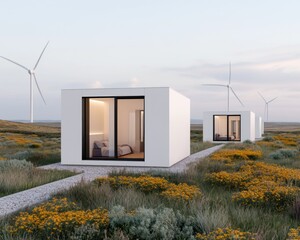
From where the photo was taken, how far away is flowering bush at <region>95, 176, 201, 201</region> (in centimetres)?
681

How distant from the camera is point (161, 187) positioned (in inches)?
314

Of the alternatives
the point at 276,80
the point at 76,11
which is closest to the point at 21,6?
the point at 76,11

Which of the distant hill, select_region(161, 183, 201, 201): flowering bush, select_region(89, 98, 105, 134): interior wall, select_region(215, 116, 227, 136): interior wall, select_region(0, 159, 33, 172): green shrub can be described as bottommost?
the distant hill

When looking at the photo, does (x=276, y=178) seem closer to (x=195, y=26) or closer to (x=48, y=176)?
(x=48, y=176)

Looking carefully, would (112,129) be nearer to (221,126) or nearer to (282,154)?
(282,154)

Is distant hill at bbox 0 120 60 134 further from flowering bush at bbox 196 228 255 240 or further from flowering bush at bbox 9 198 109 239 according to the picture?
flowering bush at bbox 196 228 255 240

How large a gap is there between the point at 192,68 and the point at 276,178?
14.9 meters

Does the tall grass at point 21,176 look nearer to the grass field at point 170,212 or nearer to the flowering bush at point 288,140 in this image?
the grass field at point 170,212

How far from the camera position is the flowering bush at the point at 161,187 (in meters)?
6.81

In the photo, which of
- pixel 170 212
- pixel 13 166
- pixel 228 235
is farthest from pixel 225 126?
pixel 228 235

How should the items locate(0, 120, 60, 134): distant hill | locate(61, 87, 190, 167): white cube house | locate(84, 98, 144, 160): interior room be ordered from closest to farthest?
locate(61, 87, 190, 167): white cube house → locate(84, 98, 144, 160): interior room → locate(0, 120, 60, 134): distant hill

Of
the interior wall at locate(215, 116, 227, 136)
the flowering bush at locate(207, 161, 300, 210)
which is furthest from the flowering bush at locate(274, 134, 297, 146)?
the flowering bush at locate(207, 161, 300, 210)

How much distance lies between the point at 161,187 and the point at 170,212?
280cm

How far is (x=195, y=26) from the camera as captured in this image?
16797 mm
